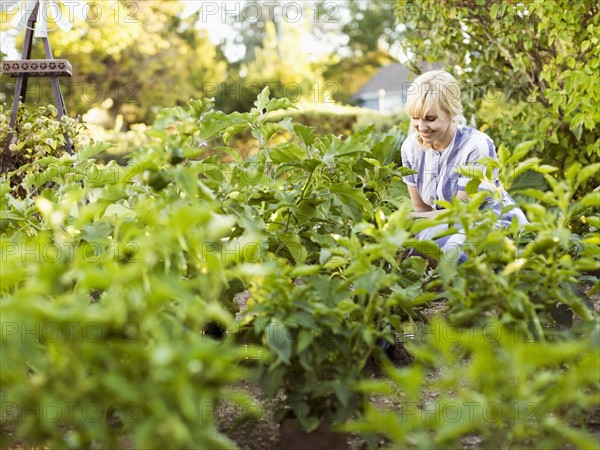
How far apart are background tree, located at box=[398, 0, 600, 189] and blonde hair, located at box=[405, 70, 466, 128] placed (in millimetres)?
1169

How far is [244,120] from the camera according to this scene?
2.35 m

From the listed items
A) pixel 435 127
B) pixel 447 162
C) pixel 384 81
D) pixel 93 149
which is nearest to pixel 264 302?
pixel 93 149

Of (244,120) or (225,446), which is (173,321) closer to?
(225,446)

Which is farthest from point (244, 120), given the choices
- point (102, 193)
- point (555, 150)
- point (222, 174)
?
point (555, 150)

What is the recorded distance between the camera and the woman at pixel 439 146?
3.50m

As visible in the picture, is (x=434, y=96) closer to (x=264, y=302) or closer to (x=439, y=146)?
(x=439, y=146)

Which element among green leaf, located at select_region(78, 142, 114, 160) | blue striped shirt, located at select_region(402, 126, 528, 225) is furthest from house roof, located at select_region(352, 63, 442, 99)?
green leaf, located at select_region(78, 142, 114, 160)

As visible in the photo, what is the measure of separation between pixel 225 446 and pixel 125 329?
44cm

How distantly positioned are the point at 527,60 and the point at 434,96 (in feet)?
6.23

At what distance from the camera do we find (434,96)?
3.51m

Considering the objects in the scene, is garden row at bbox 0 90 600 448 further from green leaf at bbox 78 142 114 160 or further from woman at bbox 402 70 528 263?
woman at bbox 402 70 528 263

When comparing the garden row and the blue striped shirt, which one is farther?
the blue striped shirt

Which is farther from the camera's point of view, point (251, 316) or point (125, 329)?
point (251, 316)

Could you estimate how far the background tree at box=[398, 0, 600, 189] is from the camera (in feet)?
14.8
